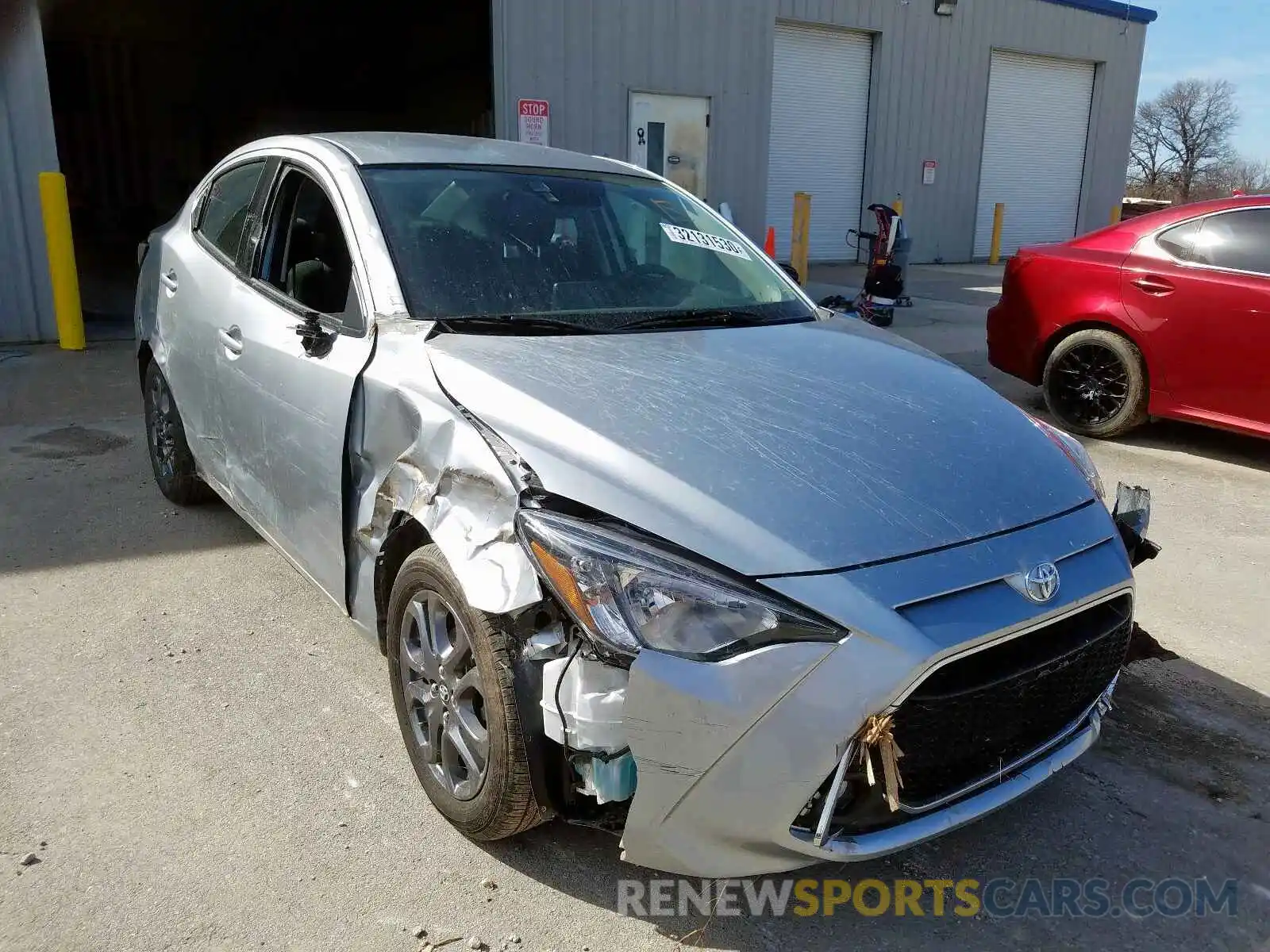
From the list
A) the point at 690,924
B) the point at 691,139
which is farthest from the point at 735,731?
the point at 691,139

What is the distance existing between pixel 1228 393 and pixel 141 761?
5.67 metres

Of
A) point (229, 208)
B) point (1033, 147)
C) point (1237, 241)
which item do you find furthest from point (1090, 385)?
point (1033, 147)

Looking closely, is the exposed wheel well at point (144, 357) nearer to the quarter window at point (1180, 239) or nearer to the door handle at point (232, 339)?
the door handle at point (232, 339)

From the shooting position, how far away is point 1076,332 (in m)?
6.41

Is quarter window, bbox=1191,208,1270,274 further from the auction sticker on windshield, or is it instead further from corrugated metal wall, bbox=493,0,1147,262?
corrugated metal wall, bbox=493,0,1147,262

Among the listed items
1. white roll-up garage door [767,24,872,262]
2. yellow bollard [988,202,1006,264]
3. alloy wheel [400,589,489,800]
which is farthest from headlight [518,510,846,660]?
yellow bollard [988,202,1006,264]

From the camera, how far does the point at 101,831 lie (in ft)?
8.18

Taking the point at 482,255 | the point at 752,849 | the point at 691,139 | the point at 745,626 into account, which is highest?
the point at 691,139

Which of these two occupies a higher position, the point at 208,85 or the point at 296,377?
the point at 208,85

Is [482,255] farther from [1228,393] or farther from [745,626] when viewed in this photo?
[1228,393]

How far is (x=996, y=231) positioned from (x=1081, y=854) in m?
19.1

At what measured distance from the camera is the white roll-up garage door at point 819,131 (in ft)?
55.8

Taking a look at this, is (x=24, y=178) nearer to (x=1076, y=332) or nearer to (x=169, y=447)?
(x=169, y=447)

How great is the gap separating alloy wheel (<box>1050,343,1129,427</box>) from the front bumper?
476cm
